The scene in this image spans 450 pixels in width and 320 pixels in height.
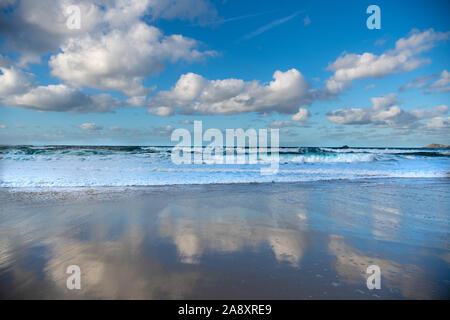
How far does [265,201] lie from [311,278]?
3739mm

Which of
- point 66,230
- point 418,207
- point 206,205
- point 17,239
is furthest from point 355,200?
point 17,239

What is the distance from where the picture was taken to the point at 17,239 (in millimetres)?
3451

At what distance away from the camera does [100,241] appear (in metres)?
3.34

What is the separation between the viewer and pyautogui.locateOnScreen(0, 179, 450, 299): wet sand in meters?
2.18

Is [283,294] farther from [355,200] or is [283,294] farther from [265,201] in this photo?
[355,200]

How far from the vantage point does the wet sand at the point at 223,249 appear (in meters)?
2.18

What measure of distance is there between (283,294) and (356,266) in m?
1.09

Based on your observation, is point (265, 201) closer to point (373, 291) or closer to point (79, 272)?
point (373, 291)

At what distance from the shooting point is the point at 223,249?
3.07 meters

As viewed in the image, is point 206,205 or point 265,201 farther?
point 265,201

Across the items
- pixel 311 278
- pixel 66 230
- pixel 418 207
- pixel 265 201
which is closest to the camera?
pixel 311 278
